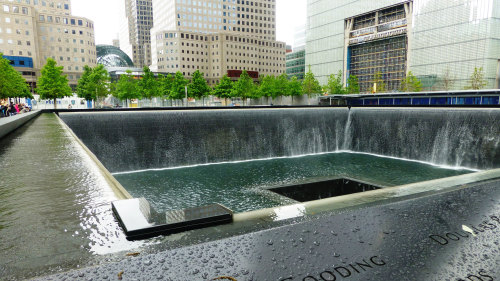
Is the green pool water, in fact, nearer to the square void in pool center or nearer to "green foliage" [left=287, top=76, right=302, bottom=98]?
the square void in pool center

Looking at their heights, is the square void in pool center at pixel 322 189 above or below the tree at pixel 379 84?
below

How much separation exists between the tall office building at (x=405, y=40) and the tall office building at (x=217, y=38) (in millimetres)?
33606

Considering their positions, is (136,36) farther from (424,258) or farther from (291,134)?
(424,258)

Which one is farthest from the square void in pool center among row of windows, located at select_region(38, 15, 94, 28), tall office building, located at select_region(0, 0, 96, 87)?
row of windows, located at select_region(38, 15, 94, 28)

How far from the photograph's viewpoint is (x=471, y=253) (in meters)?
2.10

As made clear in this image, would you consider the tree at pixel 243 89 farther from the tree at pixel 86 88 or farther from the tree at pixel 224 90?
the tree at pixel 86 88

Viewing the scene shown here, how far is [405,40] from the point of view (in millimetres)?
53125

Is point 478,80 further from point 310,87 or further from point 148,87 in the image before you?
point 148,87

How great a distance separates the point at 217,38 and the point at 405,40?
5847cm

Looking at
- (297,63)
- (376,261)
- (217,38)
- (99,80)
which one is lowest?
(376,261)

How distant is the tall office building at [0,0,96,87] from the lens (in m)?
62.3

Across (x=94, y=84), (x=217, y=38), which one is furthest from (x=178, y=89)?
(x=217, y=38)

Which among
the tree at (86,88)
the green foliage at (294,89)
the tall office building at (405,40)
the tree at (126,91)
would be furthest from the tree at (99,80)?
the tall office building at (405,40)

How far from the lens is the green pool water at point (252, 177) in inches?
352
